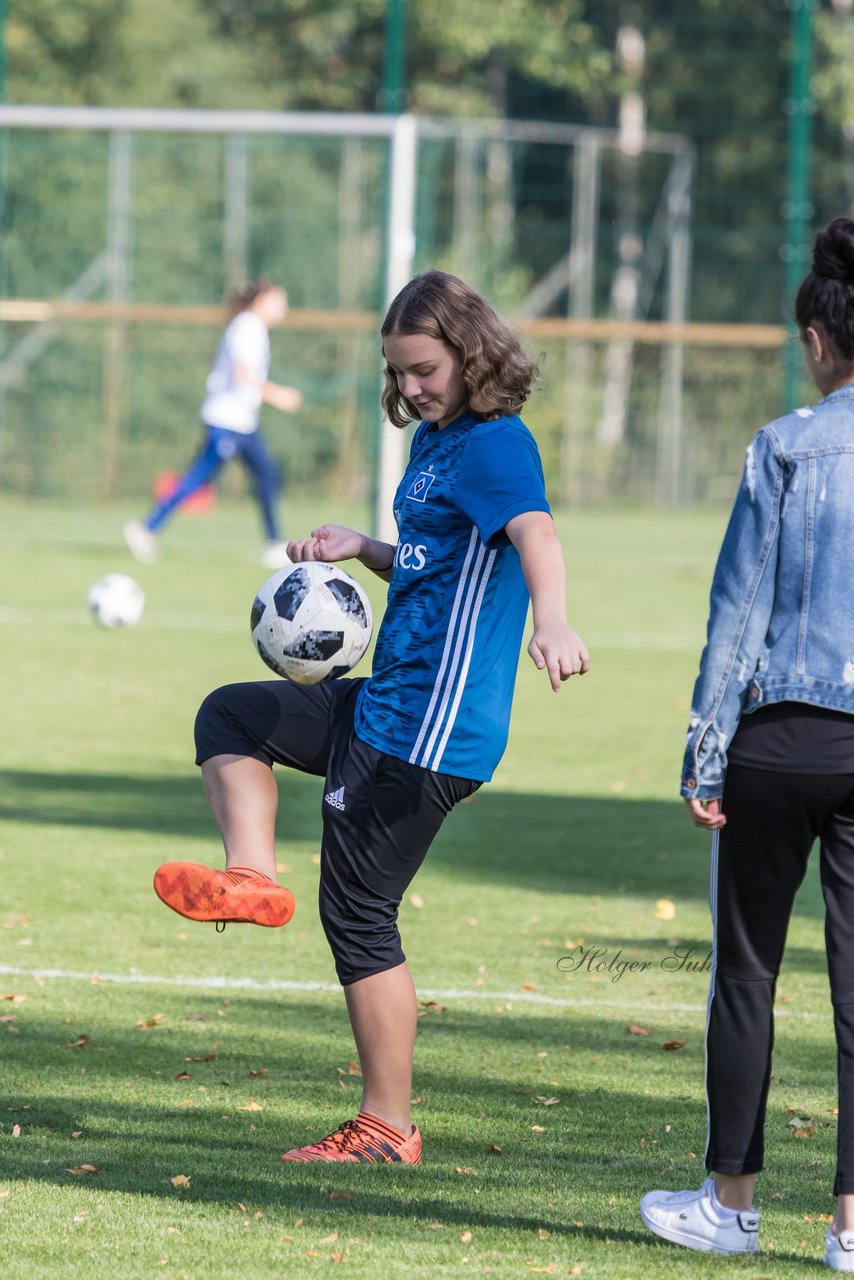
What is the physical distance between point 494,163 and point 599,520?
7.54 meters

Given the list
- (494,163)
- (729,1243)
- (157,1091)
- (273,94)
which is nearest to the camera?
(729,1243)

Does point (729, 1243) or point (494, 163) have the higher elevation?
point (494, 163)

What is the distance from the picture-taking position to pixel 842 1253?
139 inches

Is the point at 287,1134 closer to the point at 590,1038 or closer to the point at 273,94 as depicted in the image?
the point at 590,1038

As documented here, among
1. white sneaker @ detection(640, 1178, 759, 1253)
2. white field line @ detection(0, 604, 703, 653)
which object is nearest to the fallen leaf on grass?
white sneaker @ detection(640, 1178, 759, 1253)

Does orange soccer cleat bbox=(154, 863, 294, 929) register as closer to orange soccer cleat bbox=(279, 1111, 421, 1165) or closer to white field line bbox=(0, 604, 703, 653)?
orange soccer cleat bbox=(279, 1111, 421, 1165)

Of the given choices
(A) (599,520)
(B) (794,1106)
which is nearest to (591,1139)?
(B) (794,1106)

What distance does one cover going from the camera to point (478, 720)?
13.4 feet

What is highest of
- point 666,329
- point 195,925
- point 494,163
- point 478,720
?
point 494,163

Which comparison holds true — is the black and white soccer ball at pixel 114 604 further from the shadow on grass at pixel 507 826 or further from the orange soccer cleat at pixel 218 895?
the orange soccer cleat at pixel 218 895

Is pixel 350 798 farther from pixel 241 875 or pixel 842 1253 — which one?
pixel 842 1253

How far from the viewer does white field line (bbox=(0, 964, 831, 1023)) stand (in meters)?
5.65

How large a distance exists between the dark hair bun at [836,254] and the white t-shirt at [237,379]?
12722mm

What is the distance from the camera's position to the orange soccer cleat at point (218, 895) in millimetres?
4027
